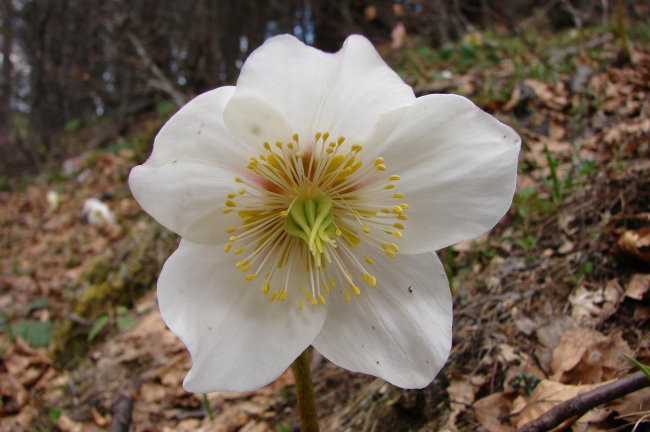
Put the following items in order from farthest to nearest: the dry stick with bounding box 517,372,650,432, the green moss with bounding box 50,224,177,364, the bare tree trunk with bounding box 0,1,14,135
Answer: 1. the bare tree trunk with bounding box 0,1,14,135
2. the green moss with bounding box 50,224,177,364
3. the dry stick with bounding box 517,372,650,432

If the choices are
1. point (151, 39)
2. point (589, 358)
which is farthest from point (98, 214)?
point (589, 358)

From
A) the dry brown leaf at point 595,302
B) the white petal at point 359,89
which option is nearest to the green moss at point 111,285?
the white petal at point 359,89

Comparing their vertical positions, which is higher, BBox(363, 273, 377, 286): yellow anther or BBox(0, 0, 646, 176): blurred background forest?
BBox(363, 273, 377, 286): yellow anther

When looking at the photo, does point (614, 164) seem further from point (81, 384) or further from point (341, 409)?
point (81, 384)

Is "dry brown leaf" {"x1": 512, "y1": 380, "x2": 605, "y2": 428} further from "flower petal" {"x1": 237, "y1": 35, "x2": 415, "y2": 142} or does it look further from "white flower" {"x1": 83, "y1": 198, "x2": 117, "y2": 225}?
"white flower" {"x1": 83, "y1": 198, "x2": 117, "y2": 225}

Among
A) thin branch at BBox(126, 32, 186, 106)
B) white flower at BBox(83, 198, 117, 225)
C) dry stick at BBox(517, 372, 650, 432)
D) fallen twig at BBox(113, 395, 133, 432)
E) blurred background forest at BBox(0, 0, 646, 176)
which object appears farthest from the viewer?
blurred background forest at BBox(0, 0, 646, 176)

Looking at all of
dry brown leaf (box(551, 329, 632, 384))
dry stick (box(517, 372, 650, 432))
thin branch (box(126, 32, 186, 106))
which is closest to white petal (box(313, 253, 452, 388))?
dry stick (box(517, 372, 650, 432))

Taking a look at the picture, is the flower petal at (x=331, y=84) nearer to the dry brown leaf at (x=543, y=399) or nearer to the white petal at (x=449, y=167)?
the white petal at (x=449, y=167)
